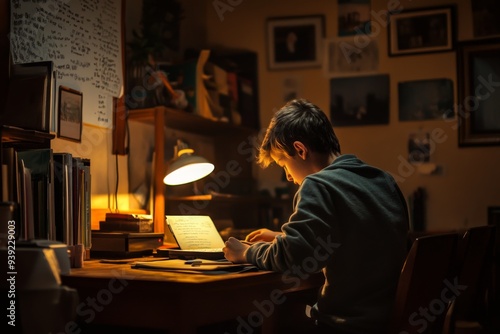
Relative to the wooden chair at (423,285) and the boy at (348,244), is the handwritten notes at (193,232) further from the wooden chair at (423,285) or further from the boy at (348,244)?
the wooden chair at (423,285)

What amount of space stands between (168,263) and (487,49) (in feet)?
8.53

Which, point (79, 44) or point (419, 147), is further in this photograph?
point (419, 147)

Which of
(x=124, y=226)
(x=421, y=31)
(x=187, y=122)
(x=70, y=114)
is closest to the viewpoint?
(x=124, y=226)

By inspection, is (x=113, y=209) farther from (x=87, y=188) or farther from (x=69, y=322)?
(x=69, y=322)

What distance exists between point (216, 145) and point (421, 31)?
1.46 m

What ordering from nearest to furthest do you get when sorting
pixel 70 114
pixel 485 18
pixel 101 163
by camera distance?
pixel 70 114 < pixel 101 163 < pixel 485 18

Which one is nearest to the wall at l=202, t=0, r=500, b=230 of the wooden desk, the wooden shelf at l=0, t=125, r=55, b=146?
the wooden desk

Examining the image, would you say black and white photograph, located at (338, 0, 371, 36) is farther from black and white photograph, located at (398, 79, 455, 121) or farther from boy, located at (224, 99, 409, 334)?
boy, located at (224, 99, 409, 334)

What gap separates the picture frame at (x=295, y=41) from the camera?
12.9ft

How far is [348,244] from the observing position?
1692mm

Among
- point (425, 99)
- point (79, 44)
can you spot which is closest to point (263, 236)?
point (79, 44)

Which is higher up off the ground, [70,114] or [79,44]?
[79,44]

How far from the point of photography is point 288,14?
3.99 meters

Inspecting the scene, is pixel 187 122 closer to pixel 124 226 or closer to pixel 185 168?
pixel 185 168
